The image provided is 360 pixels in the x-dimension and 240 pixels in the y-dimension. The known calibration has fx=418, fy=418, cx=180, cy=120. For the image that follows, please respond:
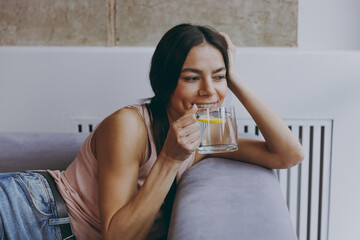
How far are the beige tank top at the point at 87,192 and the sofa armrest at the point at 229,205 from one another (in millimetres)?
135

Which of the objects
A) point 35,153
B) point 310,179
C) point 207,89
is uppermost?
point 207,89

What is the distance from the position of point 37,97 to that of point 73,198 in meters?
0.81

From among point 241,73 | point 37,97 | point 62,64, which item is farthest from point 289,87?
point 37,97

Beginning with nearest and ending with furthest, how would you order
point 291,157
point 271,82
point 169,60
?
1. point 169,60
2. point 291,157
3. point 271,82

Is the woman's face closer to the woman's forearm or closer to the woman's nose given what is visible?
the woman's nose

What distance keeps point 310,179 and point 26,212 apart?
1.31m

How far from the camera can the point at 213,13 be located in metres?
1.98

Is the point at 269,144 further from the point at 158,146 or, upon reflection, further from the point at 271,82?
the point at 271,82

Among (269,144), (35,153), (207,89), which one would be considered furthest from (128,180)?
(35,153)

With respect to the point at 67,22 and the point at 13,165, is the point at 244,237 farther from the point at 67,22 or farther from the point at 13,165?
the point at 67,22

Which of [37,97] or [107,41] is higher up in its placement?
[107,41]

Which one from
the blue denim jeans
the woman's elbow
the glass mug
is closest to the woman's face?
the glass mug

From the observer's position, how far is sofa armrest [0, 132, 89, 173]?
1.63 meters

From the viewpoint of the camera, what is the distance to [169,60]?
127 cm
